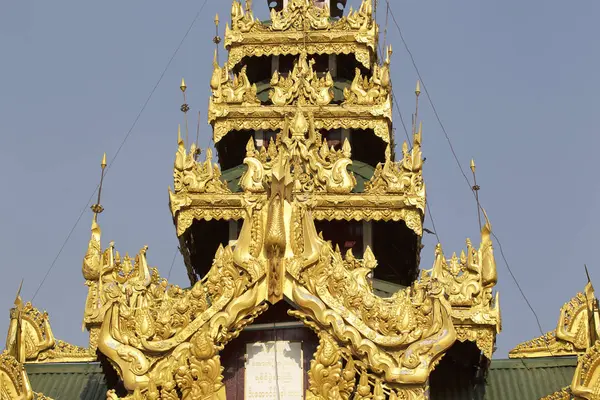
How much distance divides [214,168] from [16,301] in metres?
4.89

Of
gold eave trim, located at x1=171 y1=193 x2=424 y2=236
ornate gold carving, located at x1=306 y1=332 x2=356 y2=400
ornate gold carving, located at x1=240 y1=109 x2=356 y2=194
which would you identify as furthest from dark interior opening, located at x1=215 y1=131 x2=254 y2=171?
ornate gold carving, located at x1=306 y1=332 x2=356 y2=400

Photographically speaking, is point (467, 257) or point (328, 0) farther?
point (328, 0)

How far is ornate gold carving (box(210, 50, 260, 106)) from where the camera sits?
94.6 feet

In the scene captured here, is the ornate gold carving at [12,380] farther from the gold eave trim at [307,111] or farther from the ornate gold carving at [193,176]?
the gold eave trim at [307,111]

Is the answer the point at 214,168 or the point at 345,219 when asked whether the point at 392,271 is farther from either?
the point at 214,168

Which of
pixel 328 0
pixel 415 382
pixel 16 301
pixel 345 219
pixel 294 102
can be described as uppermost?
pixel 328 0

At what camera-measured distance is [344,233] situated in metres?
27.1

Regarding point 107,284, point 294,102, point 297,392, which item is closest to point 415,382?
point 297,392

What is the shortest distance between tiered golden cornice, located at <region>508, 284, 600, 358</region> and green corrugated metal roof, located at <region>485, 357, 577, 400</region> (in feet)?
0.41

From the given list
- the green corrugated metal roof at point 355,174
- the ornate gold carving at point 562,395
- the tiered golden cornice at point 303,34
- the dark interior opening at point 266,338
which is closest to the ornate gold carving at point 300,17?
the tiered golden cornice at point 303,34

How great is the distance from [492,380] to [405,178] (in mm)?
3774

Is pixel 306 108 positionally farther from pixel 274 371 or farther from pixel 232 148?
pixel 274 371

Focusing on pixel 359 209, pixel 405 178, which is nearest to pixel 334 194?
pixel 359 209

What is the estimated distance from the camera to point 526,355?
24938 mm
